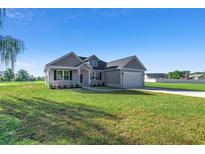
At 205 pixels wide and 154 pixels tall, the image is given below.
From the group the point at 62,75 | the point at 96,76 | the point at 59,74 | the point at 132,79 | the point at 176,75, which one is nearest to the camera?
the point at 59,74

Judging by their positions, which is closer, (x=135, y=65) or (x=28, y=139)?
(x=28, y=139)

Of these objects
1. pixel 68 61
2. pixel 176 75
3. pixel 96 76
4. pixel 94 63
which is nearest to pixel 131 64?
pixel 96 76

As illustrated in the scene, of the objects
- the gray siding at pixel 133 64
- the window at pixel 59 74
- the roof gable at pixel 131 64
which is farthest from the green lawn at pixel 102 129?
the gray siding at pixel 133 64

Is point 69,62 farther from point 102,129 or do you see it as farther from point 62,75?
point 102,129

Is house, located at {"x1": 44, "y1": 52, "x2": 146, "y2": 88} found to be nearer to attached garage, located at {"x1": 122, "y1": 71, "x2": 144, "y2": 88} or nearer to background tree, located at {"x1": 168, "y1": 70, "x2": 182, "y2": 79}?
attached garage, located at {"x1": 122, "y1": 71, "x2": 144, "y2": 88}

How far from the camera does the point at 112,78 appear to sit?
21.1 m

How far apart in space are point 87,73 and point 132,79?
6.07 m

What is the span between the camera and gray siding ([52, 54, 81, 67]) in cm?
1880

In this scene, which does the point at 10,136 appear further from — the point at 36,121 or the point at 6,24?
the point at 6,24

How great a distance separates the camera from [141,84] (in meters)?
21.1

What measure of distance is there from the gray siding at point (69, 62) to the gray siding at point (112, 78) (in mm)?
4544

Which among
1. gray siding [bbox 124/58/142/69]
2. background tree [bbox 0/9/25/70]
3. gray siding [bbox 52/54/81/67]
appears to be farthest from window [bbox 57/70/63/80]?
background tree [bbox 0/9/25/70]
